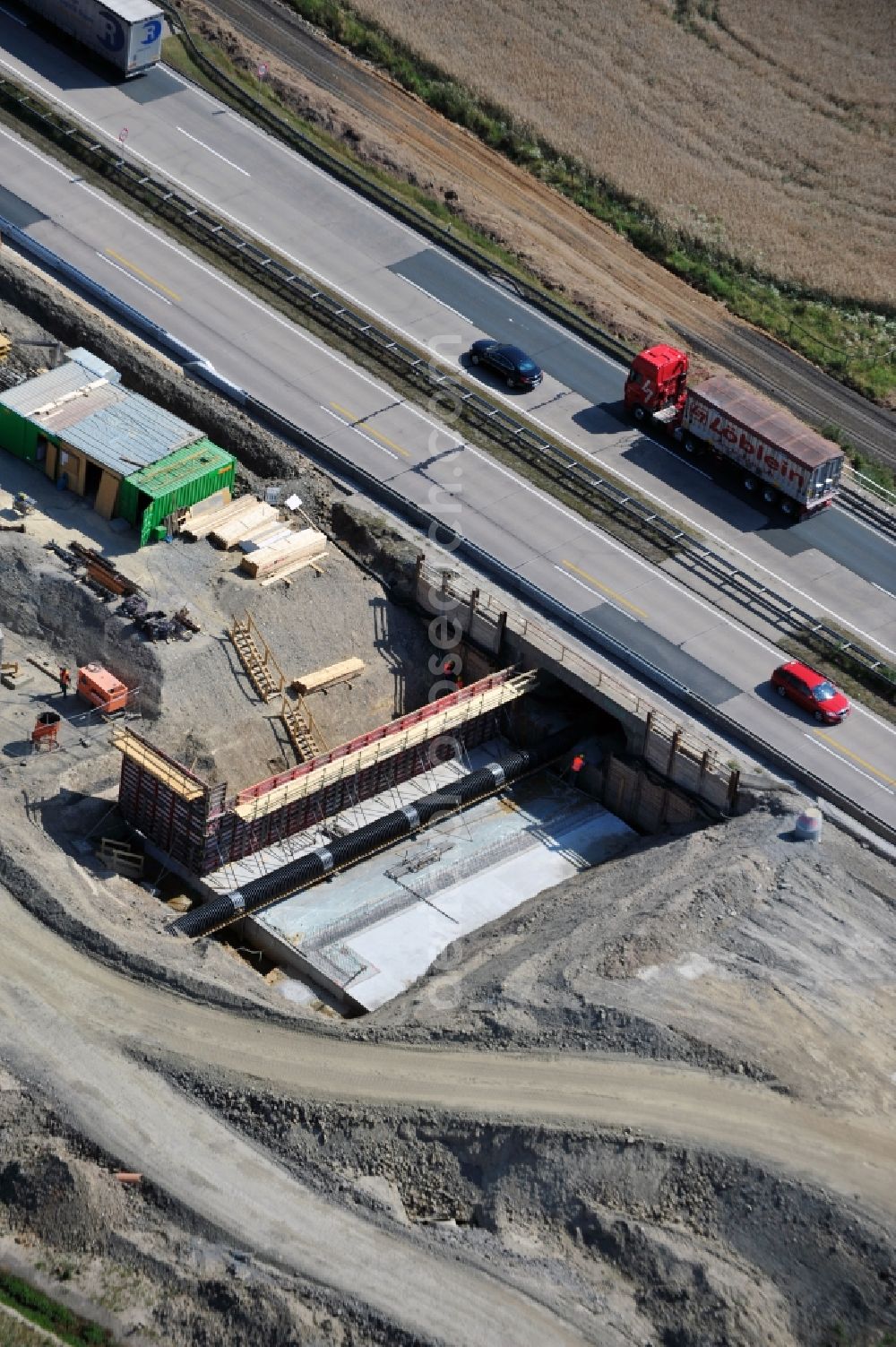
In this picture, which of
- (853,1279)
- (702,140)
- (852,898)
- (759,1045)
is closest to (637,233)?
(702,140)

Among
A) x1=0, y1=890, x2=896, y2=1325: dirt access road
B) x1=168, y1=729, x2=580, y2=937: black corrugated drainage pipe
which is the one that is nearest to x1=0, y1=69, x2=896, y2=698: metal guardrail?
x1=168, y1=729, x2=580, y2=937: black corrugated drainage pipe

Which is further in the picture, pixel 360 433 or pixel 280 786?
pixel 360 433

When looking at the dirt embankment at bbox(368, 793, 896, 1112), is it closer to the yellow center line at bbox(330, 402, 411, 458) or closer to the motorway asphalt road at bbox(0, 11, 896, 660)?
the motorway asphalt road at bbox(0, 11, 896, 660)

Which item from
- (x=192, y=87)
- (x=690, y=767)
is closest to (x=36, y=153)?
(x=192, y=87)

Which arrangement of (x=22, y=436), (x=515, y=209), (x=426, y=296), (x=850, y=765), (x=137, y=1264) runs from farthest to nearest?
(x=515, y=209) < (x=426, y=296) < (x=22, y=436) < (x=850, y=765) < (x=137, y=1264)

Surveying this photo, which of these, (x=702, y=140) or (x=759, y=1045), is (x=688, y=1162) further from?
(x=702, y=140)

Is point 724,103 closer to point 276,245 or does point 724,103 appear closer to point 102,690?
point 276,245
